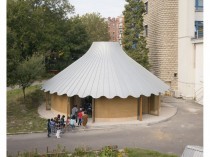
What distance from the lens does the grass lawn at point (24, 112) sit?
22.3 meters

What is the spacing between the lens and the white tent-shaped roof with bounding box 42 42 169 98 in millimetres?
23688

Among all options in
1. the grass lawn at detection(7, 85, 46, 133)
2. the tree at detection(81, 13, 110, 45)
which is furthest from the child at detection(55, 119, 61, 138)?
the tree at detection(81, 13, 110, 45)

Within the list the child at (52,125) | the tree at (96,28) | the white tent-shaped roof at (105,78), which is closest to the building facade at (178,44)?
the white tent-shaped roof at (105,78)

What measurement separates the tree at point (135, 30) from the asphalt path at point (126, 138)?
1340 cm

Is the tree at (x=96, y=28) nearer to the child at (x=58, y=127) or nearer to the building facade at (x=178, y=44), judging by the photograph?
the building facade at (x=178, y=44)

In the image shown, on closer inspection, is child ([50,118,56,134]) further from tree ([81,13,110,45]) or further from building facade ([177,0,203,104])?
tree ([81,13,110,45])

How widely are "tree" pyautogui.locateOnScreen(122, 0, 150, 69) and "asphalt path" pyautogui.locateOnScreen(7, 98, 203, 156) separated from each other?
1340 cm

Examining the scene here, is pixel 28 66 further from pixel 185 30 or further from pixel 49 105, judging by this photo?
pixel 185 30

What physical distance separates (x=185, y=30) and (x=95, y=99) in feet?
59.8

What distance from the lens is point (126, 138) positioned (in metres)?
19.9

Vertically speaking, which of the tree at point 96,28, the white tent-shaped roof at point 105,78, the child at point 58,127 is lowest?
the child at point 58,127

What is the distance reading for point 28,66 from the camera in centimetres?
2845

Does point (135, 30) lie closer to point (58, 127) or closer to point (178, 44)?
point (178, 44)

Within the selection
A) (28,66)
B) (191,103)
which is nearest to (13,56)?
(28,66)
